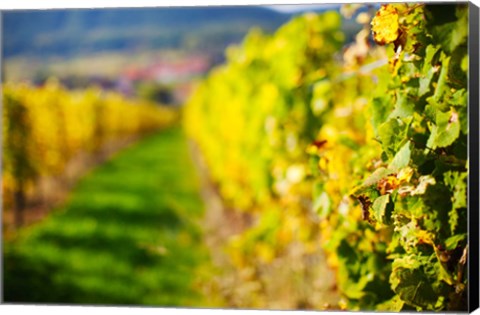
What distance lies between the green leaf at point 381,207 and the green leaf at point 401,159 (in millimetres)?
95

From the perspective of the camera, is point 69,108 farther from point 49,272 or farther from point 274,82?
point 274,82

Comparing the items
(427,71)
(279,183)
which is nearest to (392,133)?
(427,71)

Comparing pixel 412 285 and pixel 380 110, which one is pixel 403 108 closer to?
pixel 380 110

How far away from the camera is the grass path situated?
5.69 m

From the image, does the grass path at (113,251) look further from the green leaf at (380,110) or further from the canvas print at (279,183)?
the green leaf at (380,110)

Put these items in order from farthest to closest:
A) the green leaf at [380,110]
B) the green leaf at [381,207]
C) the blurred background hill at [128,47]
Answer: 1. the blurred background hill at [128,47]
2. the green leaf at [380,110]
3. the green leaf at [381,207]

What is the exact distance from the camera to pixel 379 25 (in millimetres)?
2422

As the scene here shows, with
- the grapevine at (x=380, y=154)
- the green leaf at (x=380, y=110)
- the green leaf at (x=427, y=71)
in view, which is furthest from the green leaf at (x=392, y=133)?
the green leaf at (x=380, y=110)

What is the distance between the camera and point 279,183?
173 inches

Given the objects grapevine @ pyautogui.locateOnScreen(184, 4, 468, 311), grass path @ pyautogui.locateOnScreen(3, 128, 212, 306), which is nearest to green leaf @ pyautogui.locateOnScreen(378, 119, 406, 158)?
grapevine @ pyautogui.locateOnScreen(184, 4, 468, 311)

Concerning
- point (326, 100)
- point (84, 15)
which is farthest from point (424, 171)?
point (84, 15)

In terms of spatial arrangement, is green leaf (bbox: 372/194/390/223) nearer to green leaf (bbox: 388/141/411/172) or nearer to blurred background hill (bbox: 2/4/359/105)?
green leaf (bbox: 388/141/411/172)

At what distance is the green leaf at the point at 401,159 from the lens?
2398mm

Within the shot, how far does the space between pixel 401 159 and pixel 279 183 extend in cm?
199
